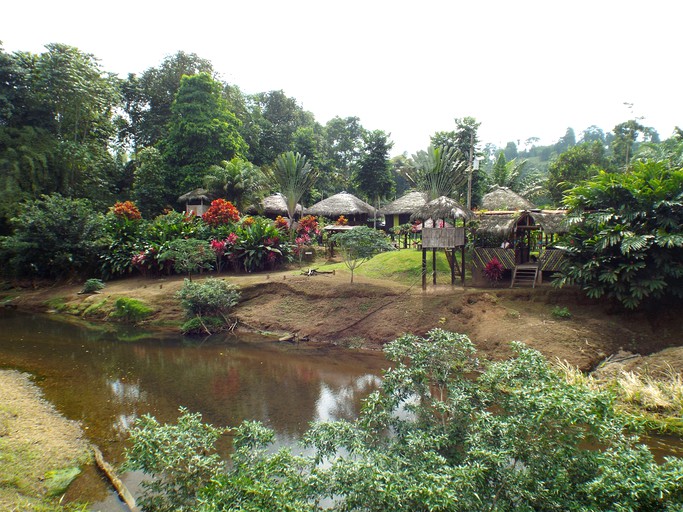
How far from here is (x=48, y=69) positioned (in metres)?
19.6

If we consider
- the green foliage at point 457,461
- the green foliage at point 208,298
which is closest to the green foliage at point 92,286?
the green foliage at point 208,298

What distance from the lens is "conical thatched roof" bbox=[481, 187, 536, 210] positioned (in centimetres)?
1833

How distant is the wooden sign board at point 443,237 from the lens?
1248 centimetres

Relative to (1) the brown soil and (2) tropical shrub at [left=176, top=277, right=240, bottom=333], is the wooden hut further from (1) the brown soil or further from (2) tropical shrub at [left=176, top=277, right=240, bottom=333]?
(2) tropical shrub at [left=176, top=277, right=240, bottom=333]

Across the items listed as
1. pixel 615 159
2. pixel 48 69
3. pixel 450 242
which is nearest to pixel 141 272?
pixel 48 69

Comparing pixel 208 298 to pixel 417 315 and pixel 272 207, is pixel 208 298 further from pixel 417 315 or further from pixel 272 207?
pixel 272 207

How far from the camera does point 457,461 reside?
4.10m

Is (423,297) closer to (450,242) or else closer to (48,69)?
(450,242)

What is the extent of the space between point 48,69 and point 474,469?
24284mm

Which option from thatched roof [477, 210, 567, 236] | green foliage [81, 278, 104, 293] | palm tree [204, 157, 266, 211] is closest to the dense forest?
palm tree [204, 157, 266, 211]

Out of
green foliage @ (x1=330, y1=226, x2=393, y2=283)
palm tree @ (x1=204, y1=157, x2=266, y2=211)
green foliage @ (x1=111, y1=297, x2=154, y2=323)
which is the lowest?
green foliage @ (x1=111, y1=297, x2=154, y2=323)

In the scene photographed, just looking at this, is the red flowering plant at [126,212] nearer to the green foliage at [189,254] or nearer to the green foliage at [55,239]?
the green foliage at [55,239]

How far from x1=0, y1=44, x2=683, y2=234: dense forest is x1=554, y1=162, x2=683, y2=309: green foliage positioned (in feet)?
5.50

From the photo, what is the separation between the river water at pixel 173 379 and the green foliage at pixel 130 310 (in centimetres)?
87
